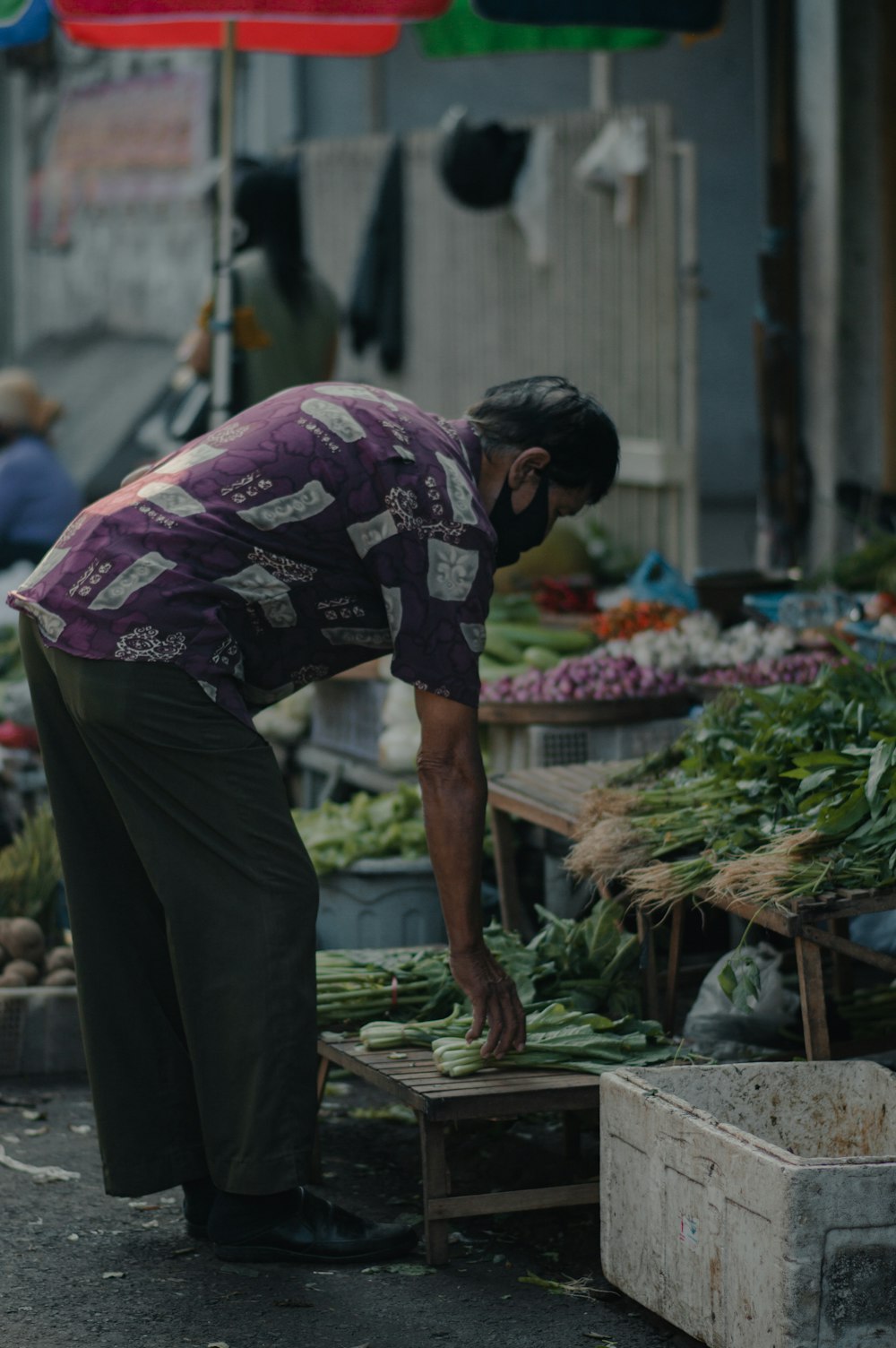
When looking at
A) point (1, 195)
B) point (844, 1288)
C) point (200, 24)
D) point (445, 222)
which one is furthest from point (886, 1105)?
point (1, 195)

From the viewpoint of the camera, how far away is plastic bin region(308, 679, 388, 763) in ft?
20.3

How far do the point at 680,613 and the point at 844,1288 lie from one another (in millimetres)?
3583

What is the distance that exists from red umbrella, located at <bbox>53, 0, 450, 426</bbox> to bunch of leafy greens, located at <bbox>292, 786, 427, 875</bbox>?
1.60 meters

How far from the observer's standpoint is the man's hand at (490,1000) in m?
3.42

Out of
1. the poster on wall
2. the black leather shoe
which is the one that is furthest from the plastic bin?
the poster on wall

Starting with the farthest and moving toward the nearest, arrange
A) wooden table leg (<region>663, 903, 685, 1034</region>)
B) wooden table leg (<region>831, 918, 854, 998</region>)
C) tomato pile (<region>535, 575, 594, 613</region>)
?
1. tomato pile (<region>535, 575, 594, 613</region>)
2. wooden table leg (<region>831, 918, 854, 998</region>)
3. wooden table leg (<region>663, 903, 685, 1034</region>)

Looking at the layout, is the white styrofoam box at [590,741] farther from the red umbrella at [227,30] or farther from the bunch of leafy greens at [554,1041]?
the red umbrella at [227,30]

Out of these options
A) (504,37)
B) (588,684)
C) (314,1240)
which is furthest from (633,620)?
(504,37)

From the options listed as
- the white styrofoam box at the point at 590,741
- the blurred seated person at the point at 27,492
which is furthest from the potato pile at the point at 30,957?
the blurred seated person at the point at 27,492

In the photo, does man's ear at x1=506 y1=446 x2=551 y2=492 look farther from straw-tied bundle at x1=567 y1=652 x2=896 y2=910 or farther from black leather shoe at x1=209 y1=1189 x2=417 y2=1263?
black leather shoe at x1=209 y1=1189 x2=417 y2=1263

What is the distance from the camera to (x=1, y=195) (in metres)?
15.9

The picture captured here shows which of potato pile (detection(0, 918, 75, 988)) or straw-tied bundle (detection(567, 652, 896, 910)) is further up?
straw-tied bundle (detection(567, 652, 896, 910))

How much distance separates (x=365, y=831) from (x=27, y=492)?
4.04m

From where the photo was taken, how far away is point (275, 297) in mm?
7684
